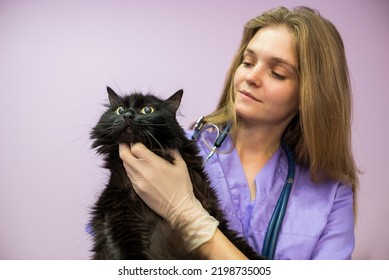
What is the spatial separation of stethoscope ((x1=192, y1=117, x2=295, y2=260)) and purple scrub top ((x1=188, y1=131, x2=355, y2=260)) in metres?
0.04

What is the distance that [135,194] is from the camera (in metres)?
0.88

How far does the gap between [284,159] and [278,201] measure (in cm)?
19

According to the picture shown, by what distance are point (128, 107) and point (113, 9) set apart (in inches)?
16.7

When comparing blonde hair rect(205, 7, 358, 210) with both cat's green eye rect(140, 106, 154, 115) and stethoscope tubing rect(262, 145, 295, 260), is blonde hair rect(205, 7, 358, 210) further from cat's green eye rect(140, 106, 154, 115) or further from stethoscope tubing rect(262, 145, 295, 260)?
cat's green eye rect(140, 106, 154, 115)

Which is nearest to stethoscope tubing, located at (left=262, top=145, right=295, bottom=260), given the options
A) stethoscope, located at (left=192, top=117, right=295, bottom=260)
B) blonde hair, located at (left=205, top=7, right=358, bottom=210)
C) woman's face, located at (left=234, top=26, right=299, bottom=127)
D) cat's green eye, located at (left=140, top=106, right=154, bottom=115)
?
stethoscope, located at (left=192, top=117, right=295, bottom=260)

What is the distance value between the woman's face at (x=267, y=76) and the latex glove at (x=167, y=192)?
0.29 metres

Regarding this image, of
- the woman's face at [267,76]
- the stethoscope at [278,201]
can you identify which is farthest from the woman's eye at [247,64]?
the stethoscope at [278,201]

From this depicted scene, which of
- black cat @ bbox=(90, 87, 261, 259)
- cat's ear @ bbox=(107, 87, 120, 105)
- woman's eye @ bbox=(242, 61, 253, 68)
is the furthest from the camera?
woman's eye @ bbox=(242, 61, 253, 68)

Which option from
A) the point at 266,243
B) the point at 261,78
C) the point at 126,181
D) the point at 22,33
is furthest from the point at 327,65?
the point at 22,33

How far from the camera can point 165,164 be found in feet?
2.93

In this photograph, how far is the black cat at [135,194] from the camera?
2.60ft

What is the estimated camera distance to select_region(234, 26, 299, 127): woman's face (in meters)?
0.97
